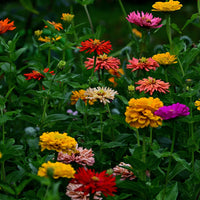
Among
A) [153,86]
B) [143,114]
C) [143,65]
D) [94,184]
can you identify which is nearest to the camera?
[94,184]

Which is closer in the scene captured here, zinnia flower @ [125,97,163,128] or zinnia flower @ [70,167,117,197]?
zinnia flower @ [70,167,117,197]

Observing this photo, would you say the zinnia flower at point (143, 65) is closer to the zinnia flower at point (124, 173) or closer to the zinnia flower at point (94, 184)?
the zinnia flower at point (124, 173)

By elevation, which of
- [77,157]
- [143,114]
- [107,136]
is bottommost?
[107,136]

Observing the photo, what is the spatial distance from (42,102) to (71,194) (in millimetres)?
570

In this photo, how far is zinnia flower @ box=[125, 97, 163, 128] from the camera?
1.08 m

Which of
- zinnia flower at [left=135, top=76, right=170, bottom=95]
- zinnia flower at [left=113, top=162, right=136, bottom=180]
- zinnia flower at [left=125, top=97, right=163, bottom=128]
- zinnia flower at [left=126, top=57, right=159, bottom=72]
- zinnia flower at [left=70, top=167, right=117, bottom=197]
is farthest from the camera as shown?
zinnia flower at [left=126, top=57, right=159, bottom=72]

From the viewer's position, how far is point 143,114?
1098mm

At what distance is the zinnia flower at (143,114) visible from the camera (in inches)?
42.4

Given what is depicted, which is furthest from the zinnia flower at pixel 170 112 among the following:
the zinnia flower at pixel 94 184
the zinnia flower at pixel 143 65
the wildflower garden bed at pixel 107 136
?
the zinnia flower at pixel 143 65

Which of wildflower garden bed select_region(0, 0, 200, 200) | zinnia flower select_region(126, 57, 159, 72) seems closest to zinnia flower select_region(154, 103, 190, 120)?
wildflower garden bed select_region(0, 0, 200, 200)

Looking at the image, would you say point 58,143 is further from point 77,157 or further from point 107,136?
point 107,136

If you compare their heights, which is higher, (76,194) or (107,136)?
(76,194)

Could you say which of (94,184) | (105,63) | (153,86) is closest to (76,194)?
(94,184)

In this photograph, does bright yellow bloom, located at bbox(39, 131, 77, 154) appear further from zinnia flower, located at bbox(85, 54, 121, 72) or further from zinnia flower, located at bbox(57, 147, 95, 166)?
zinnia flower, located at bbox(85, 54, 121, 72)
